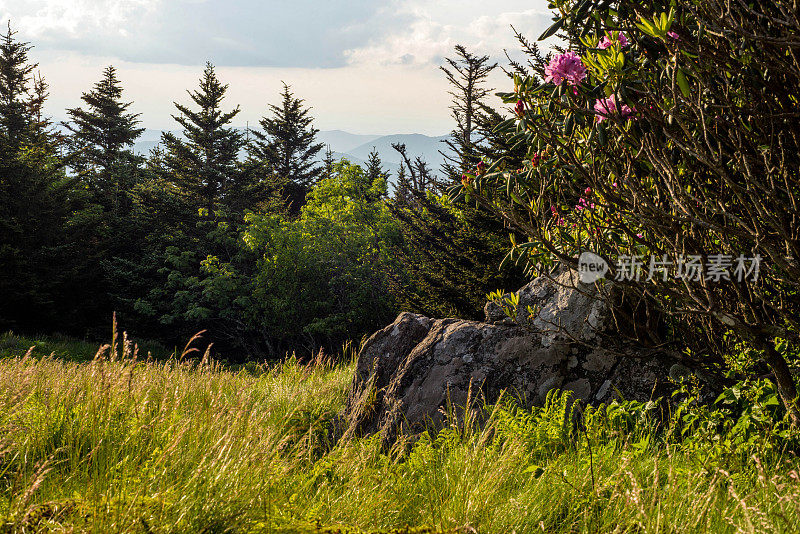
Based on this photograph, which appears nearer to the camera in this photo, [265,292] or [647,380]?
[647,380]

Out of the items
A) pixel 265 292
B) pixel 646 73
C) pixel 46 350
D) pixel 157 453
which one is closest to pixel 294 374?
pixel 157 453

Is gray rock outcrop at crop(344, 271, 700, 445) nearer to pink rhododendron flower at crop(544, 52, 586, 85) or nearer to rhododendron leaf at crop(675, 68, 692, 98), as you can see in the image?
pink rhododendron flower at crop(544, 52, 586, 85)

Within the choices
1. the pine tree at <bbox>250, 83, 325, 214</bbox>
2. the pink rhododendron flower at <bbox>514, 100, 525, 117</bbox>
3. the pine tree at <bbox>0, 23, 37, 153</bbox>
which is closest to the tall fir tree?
the pine tree at <bbox>0, 23, 37, 153</bbox>

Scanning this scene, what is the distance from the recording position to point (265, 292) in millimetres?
19922

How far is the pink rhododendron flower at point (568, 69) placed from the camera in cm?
310

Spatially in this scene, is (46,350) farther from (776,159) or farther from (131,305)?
(776,159)

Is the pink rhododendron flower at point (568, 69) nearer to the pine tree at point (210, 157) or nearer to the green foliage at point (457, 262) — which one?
the green foliage at point (457, 262)

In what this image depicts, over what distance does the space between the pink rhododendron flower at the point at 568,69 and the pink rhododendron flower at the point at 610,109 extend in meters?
0.20

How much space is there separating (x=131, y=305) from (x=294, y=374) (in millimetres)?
18994

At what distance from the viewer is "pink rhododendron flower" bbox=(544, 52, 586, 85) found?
10.2 ft

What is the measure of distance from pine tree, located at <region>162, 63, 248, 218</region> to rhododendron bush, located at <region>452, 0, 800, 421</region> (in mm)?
21516

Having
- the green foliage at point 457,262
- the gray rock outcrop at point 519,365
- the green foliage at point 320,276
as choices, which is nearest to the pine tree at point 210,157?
the green foliage at point 320,276

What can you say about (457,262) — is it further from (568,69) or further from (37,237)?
(37,237)

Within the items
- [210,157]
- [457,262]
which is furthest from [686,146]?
[210,157]
